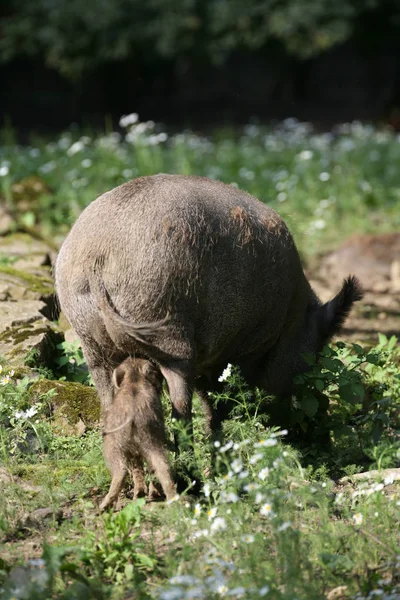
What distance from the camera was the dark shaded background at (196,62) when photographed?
2080 centimetres

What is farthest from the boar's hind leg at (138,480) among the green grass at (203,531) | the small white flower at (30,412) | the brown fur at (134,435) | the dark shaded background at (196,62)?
the dark shaded background at (196,62)

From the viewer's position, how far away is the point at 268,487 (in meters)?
3.88

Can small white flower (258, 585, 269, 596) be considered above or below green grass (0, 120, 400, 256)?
above

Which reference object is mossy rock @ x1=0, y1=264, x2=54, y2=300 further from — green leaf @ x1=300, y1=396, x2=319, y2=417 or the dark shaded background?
the dark shaded background

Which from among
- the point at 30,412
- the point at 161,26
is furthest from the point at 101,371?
the point at 161,26

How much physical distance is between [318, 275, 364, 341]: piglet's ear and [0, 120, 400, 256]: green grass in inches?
151

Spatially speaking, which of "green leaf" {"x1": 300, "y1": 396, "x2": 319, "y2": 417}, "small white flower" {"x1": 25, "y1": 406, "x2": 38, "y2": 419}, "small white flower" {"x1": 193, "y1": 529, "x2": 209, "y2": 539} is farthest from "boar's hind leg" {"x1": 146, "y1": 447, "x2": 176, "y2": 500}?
"green leaf" {"x1": 300, "y1": 396, "x2": 319, "y2": 417}

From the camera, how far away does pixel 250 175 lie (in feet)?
38.9

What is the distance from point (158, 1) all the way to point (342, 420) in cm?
1662

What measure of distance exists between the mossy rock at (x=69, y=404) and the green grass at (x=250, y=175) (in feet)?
13.8

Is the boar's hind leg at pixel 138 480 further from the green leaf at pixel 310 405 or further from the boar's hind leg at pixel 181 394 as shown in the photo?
the green leaf at pixel 310 405

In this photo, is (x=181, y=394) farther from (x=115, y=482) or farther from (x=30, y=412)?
(x=30, y=412)

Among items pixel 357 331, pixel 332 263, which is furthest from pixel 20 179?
pixel 357 331

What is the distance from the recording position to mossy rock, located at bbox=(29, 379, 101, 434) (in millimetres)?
5238
